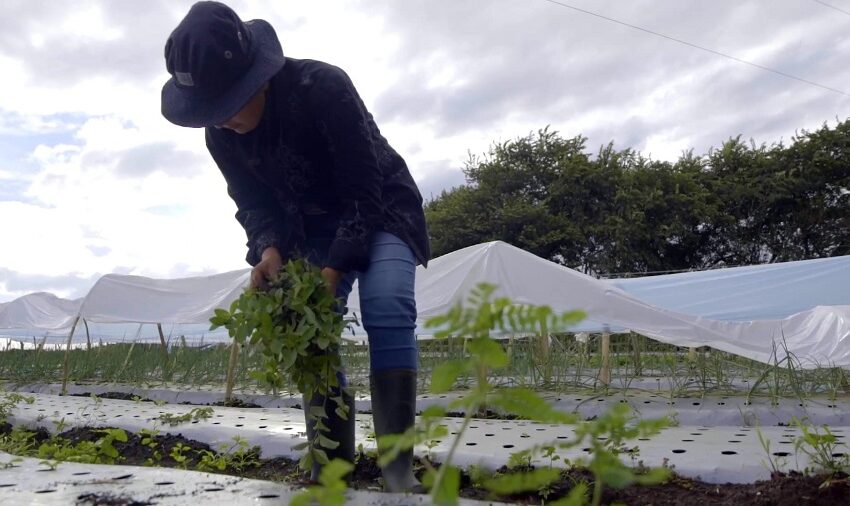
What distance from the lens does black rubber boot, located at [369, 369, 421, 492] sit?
1232mm

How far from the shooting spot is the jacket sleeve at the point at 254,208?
1501 millimetres

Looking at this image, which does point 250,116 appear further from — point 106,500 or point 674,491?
point 674,491

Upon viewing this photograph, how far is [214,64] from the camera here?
1267 millimetres

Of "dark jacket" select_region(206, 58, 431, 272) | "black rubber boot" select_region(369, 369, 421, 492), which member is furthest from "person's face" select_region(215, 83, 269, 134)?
"black rubber boot" select_region(369, 369, 421, 492)

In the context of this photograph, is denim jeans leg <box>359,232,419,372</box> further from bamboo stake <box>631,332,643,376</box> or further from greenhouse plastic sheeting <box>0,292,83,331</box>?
greenhouse plastic sheeting <box>0,292,83,331</box>

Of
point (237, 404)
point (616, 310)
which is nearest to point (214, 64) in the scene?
point (616, 310)

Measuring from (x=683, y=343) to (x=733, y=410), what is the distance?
38 centimetres

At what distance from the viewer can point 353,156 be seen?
1.32 m

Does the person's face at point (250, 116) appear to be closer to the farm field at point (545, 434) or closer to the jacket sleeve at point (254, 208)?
the jacket sleeve at point (254, 208)

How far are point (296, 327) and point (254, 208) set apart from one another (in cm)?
47

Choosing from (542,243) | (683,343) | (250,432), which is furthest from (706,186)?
(250,432)

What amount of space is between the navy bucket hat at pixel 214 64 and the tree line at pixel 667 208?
1384cm

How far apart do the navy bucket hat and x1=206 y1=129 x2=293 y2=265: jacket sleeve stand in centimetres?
18

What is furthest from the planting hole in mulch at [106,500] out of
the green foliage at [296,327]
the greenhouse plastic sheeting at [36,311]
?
the greenhouse plastic sheeting at [36,311]
